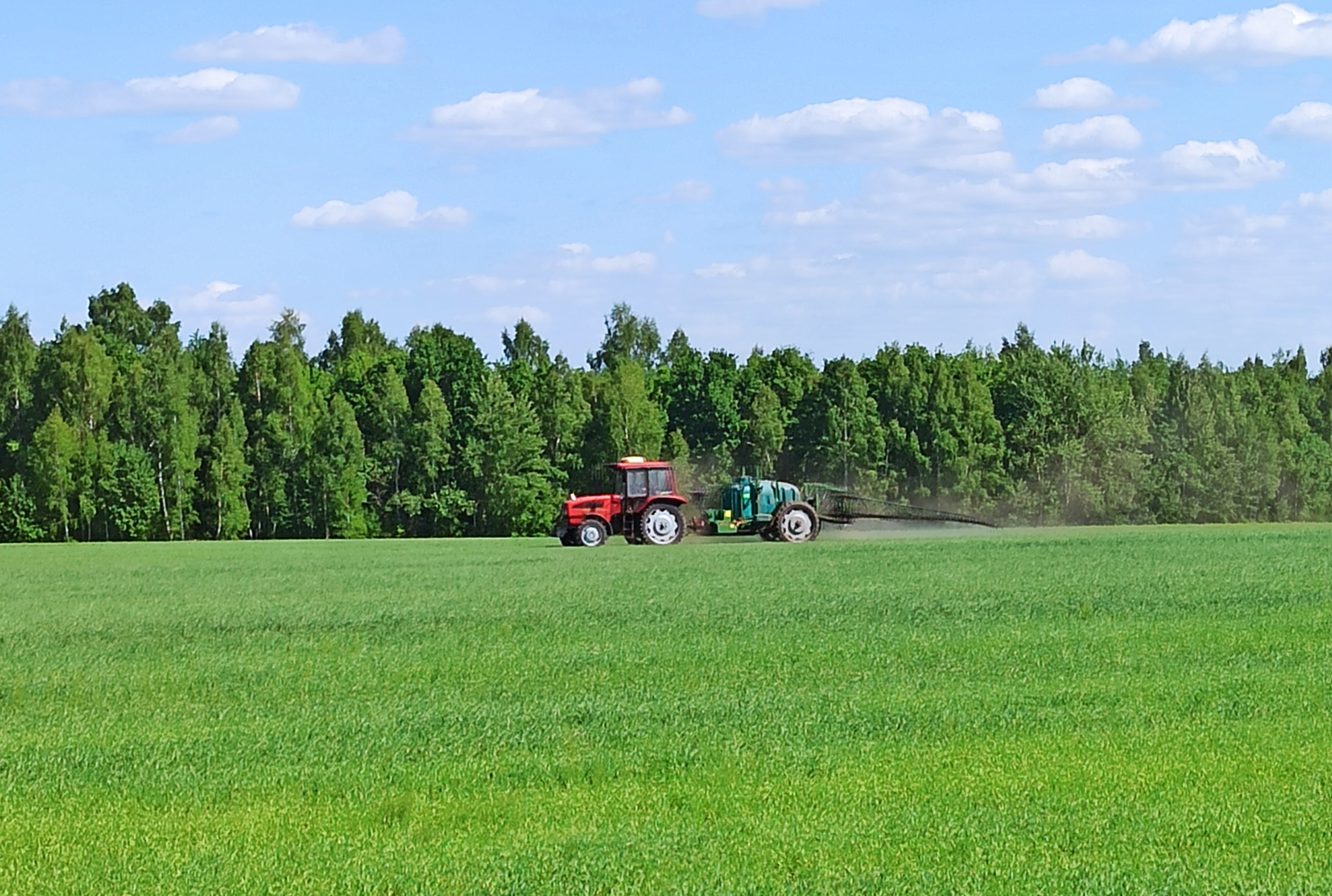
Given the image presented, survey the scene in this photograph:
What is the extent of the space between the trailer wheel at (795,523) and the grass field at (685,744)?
16705mm

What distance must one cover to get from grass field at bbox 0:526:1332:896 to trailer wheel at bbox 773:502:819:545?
16705 millimetres

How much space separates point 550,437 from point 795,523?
148 ft

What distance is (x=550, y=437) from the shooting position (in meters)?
86.1

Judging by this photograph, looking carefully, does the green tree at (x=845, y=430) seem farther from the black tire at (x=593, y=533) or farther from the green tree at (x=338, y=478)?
the black tire at (x=593, y=533)

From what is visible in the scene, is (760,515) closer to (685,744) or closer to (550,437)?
(685,744)

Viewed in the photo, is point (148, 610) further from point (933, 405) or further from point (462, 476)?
point (933, 405)

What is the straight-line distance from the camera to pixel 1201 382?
89.8 meters

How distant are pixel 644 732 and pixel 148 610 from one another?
14.3 meters

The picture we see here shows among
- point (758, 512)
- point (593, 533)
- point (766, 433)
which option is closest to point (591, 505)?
point (593, 533)

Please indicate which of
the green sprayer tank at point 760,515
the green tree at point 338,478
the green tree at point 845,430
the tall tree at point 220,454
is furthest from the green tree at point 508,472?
the green sprayer tank at point 760,515

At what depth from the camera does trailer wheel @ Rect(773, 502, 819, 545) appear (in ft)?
138

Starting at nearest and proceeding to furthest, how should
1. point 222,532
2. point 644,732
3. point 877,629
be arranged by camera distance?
1. point 644,732
2. point 877,629
3. point 222,532

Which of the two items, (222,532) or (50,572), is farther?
(222,532)

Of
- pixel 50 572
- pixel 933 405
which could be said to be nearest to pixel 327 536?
pixel 933 405
